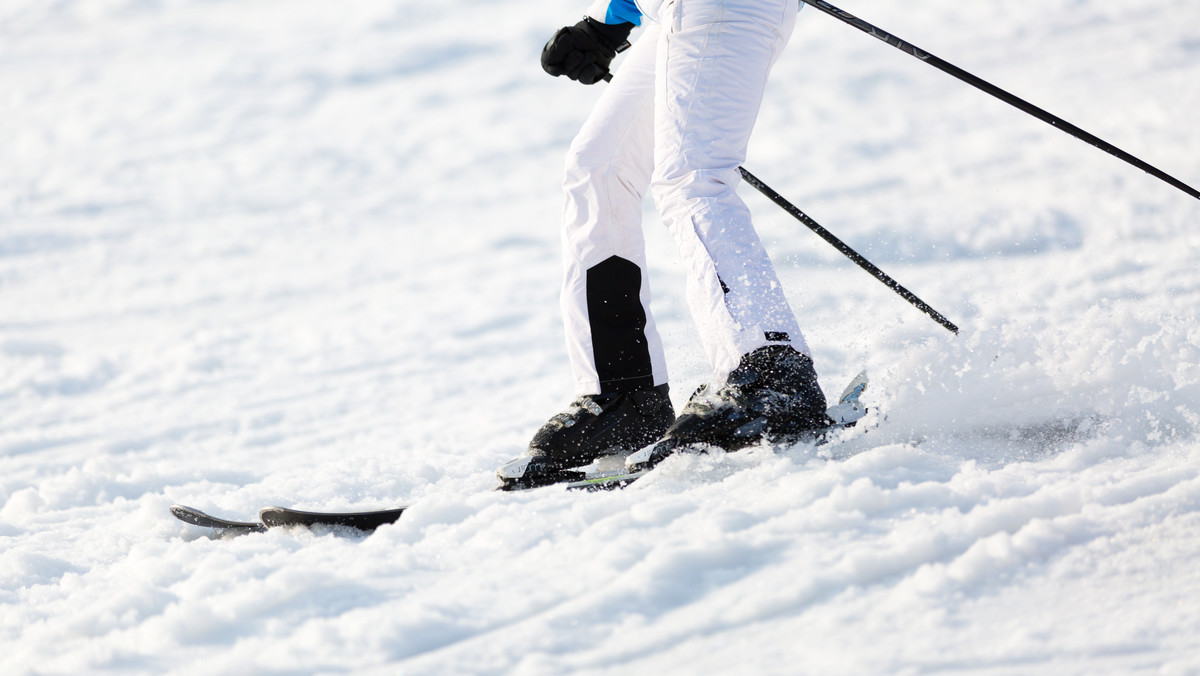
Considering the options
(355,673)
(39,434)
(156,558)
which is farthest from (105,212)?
(355,673)

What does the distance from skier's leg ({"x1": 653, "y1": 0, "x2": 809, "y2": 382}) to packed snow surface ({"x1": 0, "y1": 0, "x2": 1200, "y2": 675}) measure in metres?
0.39

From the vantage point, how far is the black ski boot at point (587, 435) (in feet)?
10.00

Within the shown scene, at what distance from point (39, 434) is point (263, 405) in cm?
143

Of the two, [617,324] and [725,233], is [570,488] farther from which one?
[725,233]

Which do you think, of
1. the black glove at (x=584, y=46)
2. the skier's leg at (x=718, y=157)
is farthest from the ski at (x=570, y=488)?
the black glove at (x=584, y=46)

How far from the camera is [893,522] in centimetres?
218

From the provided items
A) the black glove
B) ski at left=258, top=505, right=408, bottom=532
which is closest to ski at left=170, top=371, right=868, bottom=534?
ski at left=258, top=505, right=408, bottom=532

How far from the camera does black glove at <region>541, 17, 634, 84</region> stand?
3289 millimetres

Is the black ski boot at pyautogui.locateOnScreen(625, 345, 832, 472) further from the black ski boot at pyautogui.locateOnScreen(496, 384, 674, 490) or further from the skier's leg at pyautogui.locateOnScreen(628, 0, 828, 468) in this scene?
the black ski boot at pyautogui.locateOnScreen(496, 384, 674, 490)

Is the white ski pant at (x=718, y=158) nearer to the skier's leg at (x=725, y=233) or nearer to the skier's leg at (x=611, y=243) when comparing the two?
the skier's leg at (x=725, y=233)

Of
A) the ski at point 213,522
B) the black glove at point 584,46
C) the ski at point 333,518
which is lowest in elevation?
the ski at point 333,518

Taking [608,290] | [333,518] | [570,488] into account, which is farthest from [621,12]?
[333,518]

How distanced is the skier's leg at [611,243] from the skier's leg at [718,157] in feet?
1.10

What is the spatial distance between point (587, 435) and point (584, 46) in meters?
1.31
